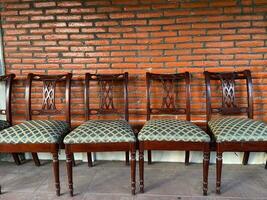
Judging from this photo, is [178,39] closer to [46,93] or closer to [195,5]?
[195,5]

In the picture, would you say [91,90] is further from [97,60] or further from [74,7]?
[74,7]

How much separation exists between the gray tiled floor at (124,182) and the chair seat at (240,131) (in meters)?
0.50

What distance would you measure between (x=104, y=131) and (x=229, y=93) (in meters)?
1.27

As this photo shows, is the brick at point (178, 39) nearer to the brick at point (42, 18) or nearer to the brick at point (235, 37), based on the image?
the brick at point (235, 37)

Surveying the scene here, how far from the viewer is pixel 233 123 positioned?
195 centimetres

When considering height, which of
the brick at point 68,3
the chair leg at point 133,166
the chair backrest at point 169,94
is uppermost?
the brick at point 68,3

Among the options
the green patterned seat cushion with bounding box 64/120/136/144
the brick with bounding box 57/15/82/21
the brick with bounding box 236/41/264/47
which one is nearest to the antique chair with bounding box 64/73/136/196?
the green patterned seat cushion with bounding box 64/120/136/144

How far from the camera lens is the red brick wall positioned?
91.1 inches

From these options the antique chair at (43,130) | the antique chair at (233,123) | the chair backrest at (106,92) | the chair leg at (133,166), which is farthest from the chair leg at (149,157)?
the antique chair at (43,130)

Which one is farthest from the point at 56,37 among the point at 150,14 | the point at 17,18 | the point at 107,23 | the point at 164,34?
the point at 164,34

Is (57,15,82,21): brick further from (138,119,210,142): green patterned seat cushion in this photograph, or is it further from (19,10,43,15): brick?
(138,119,210,142): green patterned seat cushion

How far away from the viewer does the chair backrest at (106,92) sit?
7.56ft

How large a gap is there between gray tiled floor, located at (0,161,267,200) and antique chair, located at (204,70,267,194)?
277 mm

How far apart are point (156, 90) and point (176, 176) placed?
34.8 inches
